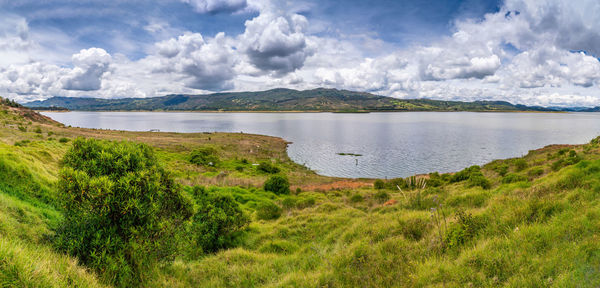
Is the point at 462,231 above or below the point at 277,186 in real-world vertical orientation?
above

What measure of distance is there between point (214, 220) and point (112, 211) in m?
6.03

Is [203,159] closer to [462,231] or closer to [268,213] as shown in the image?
[268,213]

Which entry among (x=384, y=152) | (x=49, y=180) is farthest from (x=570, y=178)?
(x=384, y=152)

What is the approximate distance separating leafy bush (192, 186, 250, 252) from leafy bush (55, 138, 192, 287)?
165 inches

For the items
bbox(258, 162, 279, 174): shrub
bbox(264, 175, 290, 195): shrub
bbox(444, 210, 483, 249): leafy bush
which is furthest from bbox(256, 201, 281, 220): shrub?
bbox(258, 162, 279, 174): shrub

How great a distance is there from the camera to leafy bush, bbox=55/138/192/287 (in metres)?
5.83

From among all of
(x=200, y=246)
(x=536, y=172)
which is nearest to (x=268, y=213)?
(x=200, y=246)

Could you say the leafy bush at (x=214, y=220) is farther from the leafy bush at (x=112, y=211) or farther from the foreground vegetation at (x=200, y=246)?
the leafy bush at (x=112, y=211)

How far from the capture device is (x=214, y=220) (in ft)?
38.8

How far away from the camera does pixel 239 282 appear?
7539 millimetres

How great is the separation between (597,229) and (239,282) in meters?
9.15

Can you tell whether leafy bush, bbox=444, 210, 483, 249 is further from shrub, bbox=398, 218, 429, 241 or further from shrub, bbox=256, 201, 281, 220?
shrub, bbox=256, 201, 281, 220

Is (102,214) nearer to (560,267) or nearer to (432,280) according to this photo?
(432,280)

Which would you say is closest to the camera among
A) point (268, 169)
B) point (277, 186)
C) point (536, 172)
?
point (536, 172)
